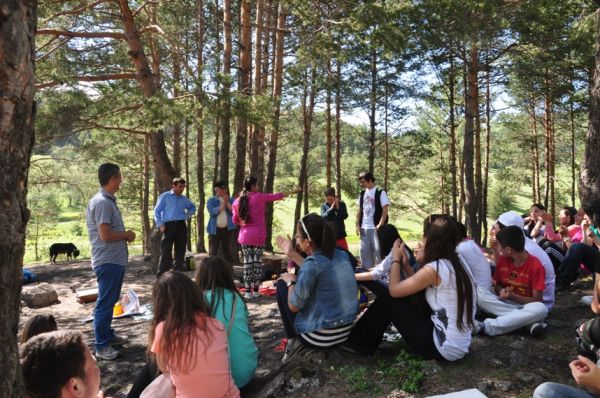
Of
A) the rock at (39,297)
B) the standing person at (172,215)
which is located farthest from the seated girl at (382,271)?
the rock at (39,297)

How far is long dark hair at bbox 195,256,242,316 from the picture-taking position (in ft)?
10.5

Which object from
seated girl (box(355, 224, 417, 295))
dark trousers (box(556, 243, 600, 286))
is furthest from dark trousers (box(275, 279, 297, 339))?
dark trousers (box(556, 243, 600, 286))

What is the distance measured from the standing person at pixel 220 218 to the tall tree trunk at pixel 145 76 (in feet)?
3.87

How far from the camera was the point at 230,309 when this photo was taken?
3.21 metres

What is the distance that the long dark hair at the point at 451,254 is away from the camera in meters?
3.23

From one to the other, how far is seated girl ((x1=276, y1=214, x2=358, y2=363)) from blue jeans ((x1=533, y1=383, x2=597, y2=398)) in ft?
4.69

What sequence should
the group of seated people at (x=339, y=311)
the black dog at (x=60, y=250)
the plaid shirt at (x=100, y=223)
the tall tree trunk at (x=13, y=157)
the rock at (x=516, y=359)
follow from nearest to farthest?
the tall tree trunk at (x=13, y=157) < the group of seated people at (x=339, y=311) < the rock at (x=516, y=359) < the plaid shirt at (x=100, y=223) < the black dog at (x=60, y=250)

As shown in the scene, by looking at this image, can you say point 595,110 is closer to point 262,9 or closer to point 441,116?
point 262,9

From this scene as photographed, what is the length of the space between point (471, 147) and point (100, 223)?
1207 cm

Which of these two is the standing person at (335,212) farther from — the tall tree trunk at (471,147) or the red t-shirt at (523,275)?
the tall tree trunk at (471,147)

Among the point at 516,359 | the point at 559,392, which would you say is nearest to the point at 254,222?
the point at 516,359

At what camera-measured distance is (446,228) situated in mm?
3318

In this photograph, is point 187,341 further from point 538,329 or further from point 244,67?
point 244,67

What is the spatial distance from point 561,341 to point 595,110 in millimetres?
4028
